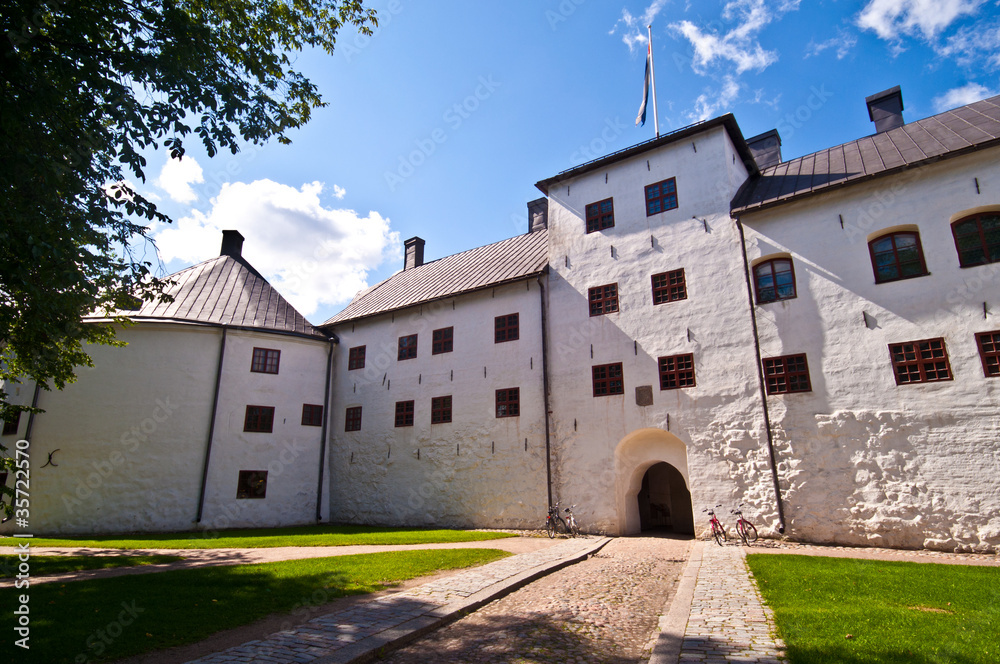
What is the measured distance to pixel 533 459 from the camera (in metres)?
18.0

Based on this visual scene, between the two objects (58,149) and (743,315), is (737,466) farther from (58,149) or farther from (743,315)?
(58,149)

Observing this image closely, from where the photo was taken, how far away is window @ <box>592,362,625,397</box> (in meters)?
16.9

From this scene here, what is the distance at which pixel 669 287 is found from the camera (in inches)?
659

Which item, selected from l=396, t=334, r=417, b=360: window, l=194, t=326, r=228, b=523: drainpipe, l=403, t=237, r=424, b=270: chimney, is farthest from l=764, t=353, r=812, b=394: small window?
l=403, t=237, r=424, b=270: chimney

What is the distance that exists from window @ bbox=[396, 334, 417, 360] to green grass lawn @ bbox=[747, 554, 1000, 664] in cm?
1517

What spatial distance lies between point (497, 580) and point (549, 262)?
508 inches

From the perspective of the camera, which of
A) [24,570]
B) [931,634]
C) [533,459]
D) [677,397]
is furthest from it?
[533,459]

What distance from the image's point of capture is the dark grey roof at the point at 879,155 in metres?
13.5

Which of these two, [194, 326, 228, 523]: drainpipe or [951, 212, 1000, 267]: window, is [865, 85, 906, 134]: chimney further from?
[194, 326, 228, 523]: drainpipe

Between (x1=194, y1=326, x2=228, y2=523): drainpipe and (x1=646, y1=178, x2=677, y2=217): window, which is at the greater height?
(x1=646, y1=178, x2=677, y2=217): window

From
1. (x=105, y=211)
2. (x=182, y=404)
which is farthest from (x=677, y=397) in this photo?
(x=182, y=404)

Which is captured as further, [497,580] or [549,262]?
[549,262]

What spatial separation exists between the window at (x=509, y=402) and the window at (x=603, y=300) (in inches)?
153

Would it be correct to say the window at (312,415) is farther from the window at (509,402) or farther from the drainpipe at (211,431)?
the window at (509,402)
